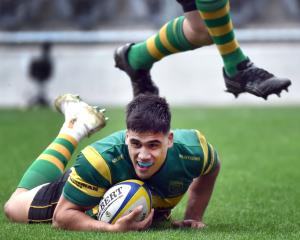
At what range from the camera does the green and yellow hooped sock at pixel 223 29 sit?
455 centimetres

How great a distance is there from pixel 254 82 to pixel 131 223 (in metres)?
0.98

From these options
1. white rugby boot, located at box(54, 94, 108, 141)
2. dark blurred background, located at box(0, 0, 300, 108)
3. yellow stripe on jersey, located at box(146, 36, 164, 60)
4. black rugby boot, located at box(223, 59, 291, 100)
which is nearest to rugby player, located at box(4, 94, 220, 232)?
black rugby boot, located at box(223, 59, 291, 100)

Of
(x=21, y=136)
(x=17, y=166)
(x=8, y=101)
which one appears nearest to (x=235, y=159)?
(x=17, y=166)

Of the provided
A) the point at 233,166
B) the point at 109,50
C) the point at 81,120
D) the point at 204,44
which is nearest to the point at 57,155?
the point at 81,120

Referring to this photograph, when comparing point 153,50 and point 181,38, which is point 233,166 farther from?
point 181,38

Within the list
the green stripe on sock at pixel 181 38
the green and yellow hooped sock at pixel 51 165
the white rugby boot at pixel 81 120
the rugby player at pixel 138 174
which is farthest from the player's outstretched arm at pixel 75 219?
the green stripe on sock at pixel 181 38

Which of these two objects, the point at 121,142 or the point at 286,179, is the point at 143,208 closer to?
the point at 121,142

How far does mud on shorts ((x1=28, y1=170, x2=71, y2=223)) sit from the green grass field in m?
0.16

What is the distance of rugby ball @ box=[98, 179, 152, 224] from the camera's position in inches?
169

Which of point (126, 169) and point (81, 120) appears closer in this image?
point (126, 169)

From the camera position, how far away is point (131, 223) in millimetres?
4277

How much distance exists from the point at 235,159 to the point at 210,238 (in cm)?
349

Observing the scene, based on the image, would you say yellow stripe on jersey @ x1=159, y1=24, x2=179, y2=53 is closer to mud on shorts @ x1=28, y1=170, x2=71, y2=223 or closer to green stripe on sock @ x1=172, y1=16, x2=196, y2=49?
green stripe on sock @ x1=172, y1=16, x2=196, y2=49

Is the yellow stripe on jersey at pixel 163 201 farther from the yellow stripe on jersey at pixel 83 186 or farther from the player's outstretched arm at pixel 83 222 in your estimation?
the yellow stripe on jersey at pixel 83 186
